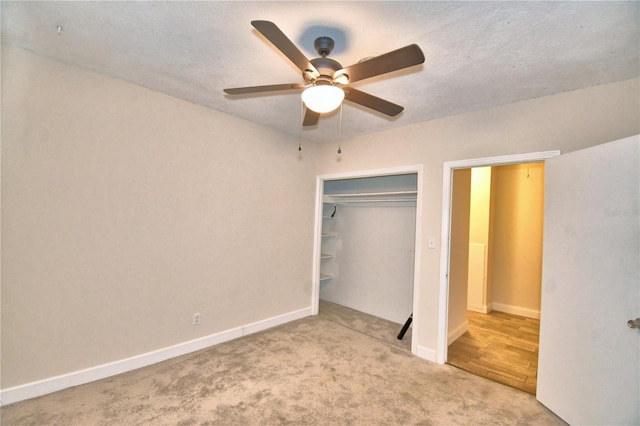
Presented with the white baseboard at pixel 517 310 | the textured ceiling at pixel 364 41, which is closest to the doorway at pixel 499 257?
the white baseboard at pixel 517 310

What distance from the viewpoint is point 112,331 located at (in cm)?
236

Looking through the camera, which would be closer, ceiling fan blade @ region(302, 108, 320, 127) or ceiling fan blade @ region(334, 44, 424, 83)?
ceiling fan blade @ region(334, 44, 424, 83)

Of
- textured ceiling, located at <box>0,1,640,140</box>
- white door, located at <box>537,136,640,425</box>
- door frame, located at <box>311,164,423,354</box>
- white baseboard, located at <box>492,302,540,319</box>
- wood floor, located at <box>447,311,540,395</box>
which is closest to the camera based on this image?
textured ceiling, located at <box>0,1,640,140</box>

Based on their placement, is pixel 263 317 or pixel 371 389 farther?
pixel 263 317

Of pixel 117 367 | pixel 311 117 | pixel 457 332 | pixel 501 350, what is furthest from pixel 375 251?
pixel 117 367

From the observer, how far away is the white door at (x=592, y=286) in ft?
5.54

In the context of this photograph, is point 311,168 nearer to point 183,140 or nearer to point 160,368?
point 183,140

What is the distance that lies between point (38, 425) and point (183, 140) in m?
2.37

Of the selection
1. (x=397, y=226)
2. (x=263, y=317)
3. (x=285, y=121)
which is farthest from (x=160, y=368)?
(x=397, y=226)

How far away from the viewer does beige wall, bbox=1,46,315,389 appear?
1.99 m

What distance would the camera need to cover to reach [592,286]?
188cm

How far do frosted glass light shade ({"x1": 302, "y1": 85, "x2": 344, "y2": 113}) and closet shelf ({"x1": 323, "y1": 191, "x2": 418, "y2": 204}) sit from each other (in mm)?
2397

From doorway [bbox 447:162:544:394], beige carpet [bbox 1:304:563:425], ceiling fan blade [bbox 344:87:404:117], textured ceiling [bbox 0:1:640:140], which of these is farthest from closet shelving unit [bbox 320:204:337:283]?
ceiling fan blade [bbox 344:87:404:117]

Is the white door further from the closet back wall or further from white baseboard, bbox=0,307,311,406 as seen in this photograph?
white baseboard, bbox=0,307,311,406
